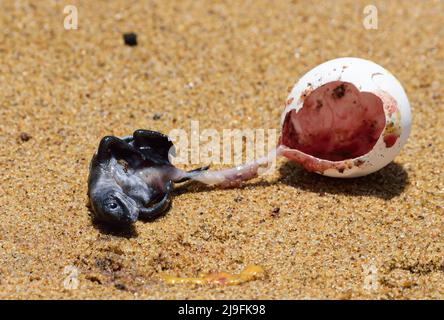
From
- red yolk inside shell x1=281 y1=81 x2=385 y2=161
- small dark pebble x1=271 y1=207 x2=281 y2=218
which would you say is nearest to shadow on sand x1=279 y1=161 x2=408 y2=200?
red yolk inside shell x1=281 y1=81 x2=385 y2=161

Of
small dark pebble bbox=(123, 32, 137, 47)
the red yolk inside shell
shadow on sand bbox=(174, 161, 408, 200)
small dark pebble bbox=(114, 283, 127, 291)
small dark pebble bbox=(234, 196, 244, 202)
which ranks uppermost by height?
small dark pebble bbox=(123, 32, 137, 47)

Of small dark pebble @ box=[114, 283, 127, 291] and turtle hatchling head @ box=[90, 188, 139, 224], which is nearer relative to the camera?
small dark pebble @ box=[114, 283, 127, 291]

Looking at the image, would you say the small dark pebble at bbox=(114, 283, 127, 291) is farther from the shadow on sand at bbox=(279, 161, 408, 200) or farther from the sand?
the shadow on sand at bbox=(279, 161, 408, 200)

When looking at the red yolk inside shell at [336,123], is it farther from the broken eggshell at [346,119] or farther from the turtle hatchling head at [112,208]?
the turtle hatchling head at [112,208]

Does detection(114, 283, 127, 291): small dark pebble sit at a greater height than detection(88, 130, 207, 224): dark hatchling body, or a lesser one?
lesser

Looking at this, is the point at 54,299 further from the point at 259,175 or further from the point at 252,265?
the point at 259,175

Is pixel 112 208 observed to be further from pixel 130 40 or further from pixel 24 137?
pixel 130 40
